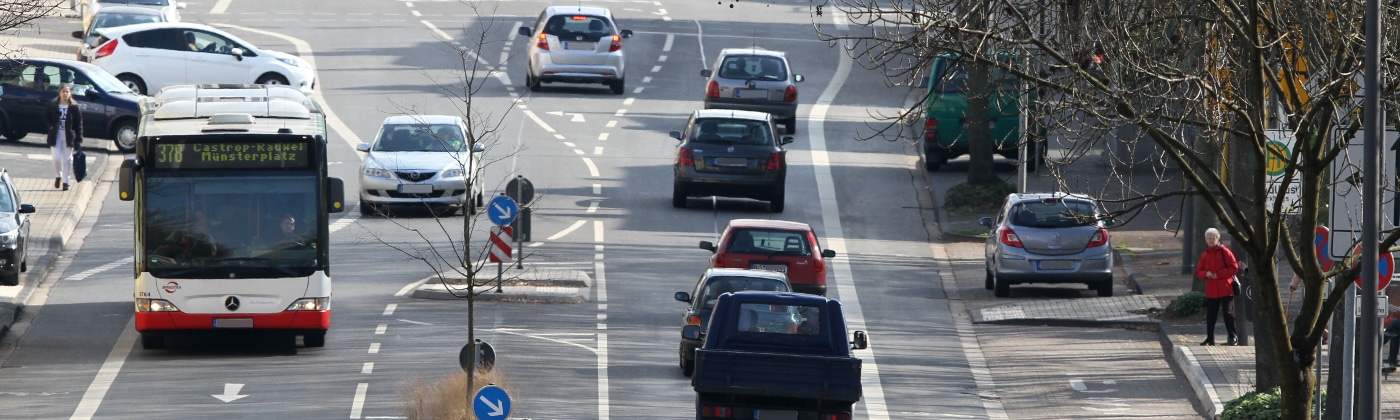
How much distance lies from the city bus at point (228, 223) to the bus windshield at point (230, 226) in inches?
0.4

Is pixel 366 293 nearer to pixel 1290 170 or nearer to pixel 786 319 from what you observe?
pixel 786 319

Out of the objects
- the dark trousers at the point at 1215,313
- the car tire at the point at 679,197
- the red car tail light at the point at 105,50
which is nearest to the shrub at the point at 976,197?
the car tire at the point at 679,197

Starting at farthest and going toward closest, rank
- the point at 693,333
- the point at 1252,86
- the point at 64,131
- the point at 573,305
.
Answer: the point at 64,131 → the point at 573,305 → the point at 693,333 → the point at 1252,86

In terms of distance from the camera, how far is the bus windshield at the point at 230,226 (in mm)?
20797

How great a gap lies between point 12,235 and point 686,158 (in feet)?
36.1

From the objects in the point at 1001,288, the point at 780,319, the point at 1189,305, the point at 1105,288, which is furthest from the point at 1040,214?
the point at 780,319

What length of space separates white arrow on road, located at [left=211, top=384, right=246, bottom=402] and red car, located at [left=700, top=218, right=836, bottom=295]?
23.1 feet

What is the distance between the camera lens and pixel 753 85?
38562 mm

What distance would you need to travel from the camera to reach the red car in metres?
24.9

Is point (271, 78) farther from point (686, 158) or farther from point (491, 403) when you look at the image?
point (491, 403)

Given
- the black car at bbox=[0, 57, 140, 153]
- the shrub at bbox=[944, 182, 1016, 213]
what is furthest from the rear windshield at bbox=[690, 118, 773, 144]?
the black car at bbox=[0, 57, 140, 153]

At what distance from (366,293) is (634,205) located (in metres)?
7.93

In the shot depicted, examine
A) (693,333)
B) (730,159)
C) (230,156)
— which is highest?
(230,156)

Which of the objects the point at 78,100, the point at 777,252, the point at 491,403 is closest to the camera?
the point at 491,403
